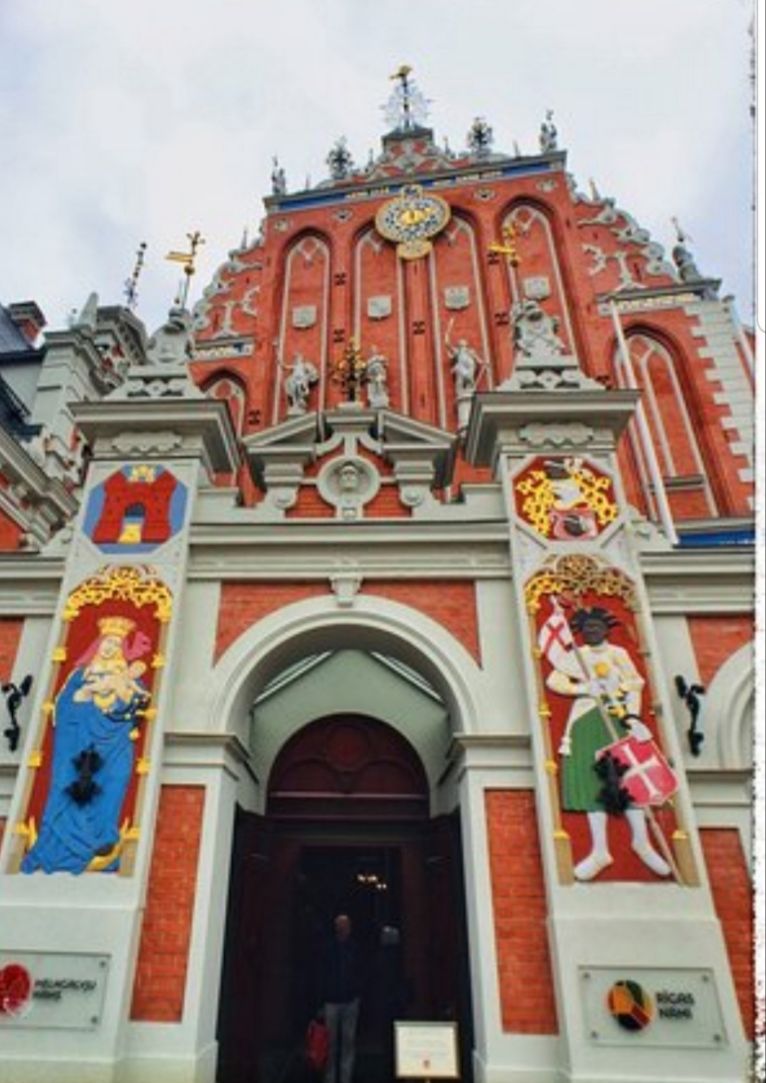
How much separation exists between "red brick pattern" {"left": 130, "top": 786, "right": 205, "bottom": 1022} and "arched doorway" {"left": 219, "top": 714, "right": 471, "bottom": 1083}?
0.97 metres

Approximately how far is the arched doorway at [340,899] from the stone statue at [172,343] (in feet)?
15.8

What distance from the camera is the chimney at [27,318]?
1808 centimetres

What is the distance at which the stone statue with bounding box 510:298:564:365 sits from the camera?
8.22 metres

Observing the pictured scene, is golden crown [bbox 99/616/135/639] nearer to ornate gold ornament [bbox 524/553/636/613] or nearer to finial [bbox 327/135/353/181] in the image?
ornate gold ornament [bbox 524/553/636/613]

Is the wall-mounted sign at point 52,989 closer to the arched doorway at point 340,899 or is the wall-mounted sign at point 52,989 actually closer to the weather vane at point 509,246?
the arched doorway at point 340,899

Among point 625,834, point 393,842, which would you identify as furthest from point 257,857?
point 625,834

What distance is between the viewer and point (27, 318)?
18188 mm

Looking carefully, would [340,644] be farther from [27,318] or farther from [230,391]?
[27,318]

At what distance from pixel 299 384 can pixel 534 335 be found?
216 inches

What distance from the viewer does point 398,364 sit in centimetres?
1331

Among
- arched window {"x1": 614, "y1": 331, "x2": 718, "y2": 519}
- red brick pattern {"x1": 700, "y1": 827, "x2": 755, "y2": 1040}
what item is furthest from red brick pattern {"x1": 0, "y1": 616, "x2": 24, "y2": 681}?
arched window {"x1": 614, "y1": 331, "x2": 718, "y2": 519}

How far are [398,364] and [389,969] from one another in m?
10.1

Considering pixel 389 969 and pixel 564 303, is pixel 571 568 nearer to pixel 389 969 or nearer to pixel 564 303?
pixel 389 969

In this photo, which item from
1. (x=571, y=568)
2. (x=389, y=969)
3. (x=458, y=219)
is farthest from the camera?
(x=458, y=219)
